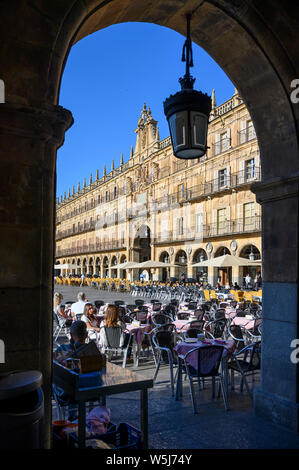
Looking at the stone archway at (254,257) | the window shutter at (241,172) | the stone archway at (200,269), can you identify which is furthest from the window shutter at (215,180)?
the stone archway at (254,257)

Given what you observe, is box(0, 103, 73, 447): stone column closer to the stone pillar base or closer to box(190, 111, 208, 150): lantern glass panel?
box(190, 111, 208, 150): lantern glass panel

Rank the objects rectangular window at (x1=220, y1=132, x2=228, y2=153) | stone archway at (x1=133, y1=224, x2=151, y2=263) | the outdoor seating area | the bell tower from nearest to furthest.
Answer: the outdoor seating area, rectangular window at (x1=220, y1=132, x2=228, y2=153), the bell tower, stone archway at (x1=133, y1=224, x2=151, y2=263)

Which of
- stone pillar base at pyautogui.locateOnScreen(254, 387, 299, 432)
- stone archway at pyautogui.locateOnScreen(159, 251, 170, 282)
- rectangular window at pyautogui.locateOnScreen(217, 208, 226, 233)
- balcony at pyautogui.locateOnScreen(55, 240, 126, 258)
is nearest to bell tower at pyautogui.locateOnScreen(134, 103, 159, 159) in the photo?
balcony at pyautogui.locateOnScreen(55, 240, 126, 258)

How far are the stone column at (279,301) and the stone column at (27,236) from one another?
2213 mm

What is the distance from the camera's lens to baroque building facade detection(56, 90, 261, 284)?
2488 cm

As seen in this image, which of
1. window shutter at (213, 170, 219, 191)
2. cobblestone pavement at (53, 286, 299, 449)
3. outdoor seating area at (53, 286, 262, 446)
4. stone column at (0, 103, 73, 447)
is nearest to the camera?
stone column at (0, 103, 73, 447)

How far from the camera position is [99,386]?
2648mm

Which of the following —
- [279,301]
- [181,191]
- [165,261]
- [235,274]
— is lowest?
[235,274]

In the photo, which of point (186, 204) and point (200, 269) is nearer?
point (200, 269)

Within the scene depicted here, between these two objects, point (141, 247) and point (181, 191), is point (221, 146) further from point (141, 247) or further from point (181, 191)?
point (141, 247)

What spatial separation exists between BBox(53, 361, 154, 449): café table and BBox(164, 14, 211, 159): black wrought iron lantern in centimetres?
192

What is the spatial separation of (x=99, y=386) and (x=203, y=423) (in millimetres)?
1508

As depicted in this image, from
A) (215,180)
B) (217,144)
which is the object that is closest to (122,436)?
(215,180)
